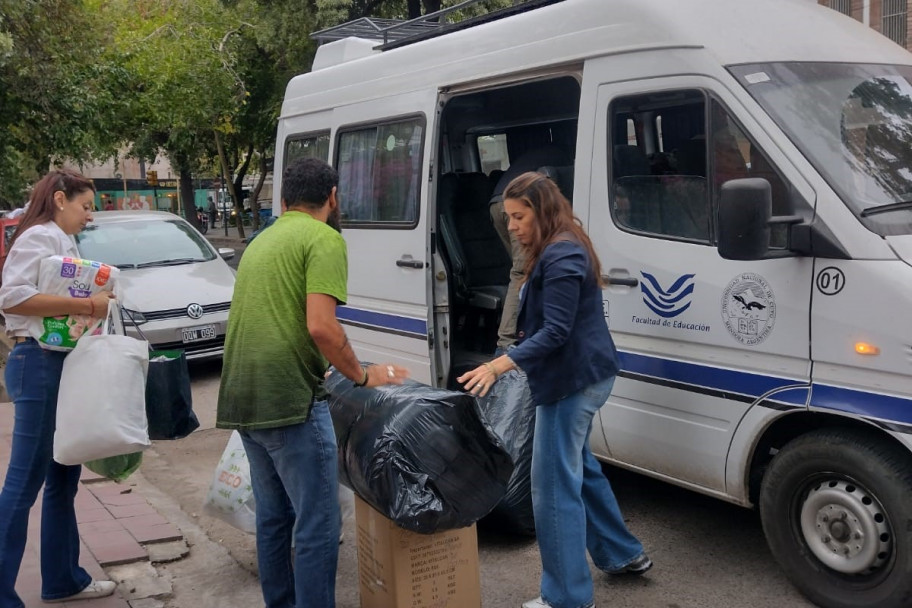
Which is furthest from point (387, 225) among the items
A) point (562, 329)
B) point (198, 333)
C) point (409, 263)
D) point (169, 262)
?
point (169, 262)

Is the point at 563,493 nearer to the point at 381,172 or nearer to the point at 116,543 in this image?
the point at 116,543

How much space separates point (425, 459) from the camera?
11.6ft

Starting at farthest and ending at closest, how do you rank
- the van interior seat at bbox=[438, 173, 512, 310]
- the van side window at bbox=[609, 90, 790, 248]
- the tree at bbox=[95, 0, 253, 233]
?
the tree at bbox=[95, 0, 253, 233]
the van interior seat at bbox=[438, 173, 512, 310]
the van side window at bbox=[609, 90, 790, 248]

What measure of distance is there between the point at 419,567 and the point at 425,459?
0.48 m

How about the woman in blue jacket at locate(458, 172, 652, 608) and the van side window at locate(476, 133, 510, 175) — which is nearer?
the woman in blue jacket at locate(458, 172, 652, 608)

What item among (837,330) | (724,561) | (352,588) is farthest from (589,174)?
(352,588)

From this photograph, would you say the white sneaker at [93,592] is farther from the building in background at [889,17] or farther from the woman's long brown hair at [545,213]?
the building in background at [889,17]

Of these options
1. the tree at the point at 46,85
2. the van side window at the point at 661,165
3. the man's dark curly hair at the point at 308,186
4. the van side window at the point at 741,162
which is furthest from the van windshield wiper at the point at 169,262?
the van side window at the point at 741,162

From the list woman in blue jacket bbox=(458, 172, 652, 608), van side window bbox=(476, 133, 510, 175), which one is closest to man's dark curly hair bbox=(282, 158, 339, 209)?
woman in blue jacket bbox=(458, 172, 652, 608)

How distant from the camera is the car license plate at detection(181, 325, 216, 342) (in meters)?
9.06

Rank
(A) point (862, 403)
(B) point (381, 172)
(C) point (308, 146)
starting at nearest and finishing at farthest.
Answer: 1. (A) point (862, 403)
2. (B) point (381, 172)
3. (C) point (308, 146)

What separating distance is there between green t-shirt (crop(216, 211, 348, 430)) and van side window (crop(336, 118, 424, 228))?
9.06 ft

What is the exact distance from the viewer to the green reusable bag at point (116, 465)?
12.9 ft

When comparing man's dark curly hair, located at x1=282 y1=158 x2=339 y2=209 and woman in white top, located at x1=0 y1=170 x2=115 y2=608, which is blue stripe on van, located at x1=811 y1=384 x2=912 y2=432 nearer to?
man's dark curly hair, located at x1=282 y1=158 x2=339 y2=209
